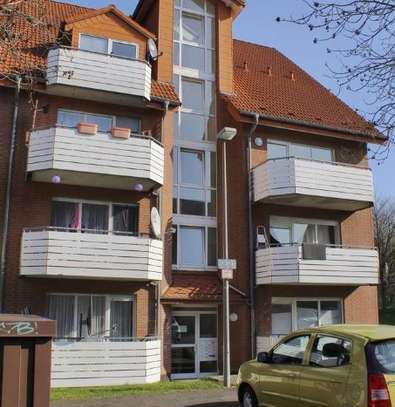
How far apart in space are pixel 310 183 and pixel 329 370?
478 inches

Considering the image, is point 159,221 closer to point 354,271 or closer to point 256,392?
point 354,271

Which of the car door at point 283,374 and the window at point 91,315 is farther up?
the window at point 91,315

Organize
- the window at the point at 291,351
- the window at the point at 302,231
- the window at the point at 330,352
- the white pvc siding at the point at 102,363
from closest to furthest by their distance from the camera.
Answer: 1. the window at the point at 330,352
2. the window at the point at 291,351
3. the white pvc siding at the point at 102,363
4. the window at the point at 302,231

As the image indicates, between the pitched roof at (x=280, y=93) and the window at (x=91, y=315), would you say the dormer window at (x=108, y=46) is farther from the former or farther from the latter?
the window at (x=91, y=315)

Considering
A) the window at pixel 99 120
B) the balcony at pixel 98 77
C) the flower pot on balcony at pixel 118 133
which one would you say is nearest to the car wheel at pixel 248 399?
the flower pot on balcony at pixel 118 133

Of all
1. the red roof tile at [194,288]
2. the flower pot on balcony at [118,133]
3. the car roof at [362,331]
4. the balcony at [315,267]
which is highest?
the flower pot on balcony at [118,133]

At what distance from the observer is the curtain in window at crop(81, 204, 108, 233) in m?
17.5

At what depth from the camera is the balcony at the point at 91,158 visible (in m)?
16.2

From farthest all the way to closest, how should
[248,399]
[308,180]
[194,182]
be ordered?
[194,182]
[308,180]
[248,399]

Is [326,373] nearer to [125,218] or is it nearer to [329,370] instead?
[329,370]

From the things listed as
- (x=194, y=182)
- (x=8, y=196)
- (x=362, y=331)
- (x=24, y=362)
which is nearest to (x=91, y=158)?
(x=8, y=196)

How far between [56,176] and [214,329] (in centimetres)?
717

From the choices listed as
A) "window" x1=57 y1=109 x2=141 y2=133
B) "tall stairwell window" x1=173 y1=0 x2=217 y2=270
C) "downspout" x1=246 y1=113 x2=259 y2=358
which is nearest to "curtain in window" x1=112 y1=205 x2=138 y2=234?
"tall stairwell window" x1=173 y1=0 x2=217 y2=270

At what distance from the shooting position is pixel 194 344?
18531mm
